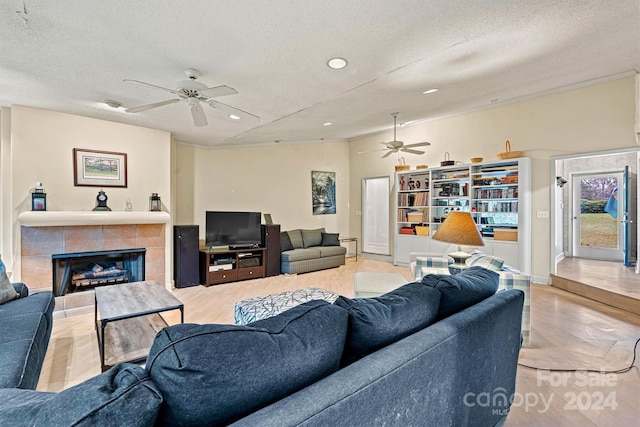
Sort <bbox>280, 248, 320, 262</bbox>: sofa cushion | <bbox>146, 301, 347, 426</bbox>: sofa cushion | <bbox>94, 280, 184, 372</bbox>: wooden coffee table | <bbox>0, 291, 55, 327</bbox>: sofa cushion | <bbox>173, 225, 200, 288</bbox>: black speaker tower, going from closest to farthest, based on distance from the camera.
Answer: <bbox>146, 301, 347, 426</bbox>: sofa cushion < <bbox>0, 291, 55, 327</bbox>: sofa cushion < <bbox>94, 280, 184, 372</bbox>: wooden coffee table < <bbox>173, 225, 200, 288</bbox>: black speaker tower < <bbox>280, 248, 320, 262</bbox>: sofa cushion

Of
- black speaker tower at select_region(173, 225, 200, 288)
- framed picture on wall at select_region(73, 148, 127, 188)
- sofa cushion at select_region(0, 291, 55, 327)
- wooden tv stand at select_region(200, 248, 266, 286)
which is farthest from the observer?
wooden tv stand at select_region(200, 248, 266, 286)

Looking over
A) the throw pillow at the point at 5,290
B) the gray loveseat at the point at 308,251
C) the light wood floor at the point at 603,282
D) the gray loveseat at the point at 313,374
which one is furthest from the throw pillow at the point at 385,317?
the gray loveseat at the point at 308,251

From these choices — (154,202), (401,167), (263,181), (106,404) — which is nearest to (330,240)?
(263,181)

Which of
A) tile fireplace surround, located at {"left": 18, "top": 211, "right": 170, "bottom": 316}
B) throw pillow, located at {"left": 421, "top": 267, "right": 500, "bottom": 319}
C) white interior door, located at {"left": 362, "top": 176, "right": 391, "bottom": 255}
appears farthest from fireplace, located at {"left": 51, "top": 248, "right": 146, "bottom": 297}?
white interior door, located at {"left": 362, "top": 176, "right": 391, "bottom": 255}

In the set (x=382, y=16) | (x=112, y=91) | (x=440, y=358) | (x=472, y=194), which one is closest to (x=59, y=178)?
(x=112, y=91)

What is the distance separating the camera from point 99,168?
13.2 feet

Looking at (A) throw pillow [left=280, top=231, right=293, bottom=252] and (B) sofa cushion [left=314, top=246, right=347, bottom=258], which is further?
(B) sofa cushion [left=314, top=246, right=347, bottom=258]

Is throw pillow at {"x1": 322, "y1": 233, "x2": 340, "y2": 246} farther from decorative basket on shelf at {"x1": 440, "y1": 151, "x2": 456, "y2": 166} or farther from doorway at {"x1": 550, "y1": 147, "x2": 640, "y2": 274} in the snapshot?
doorway at {"x1": 550, "y1": 147, "x2": 640, "y2": 274}

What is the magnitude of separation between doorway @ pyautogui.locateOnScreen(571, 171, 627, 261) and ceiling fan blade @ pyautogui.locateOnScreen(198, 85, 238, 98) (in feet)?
24.4

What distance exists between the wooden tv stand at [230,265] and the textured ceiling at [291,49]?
A: 6.94 ft

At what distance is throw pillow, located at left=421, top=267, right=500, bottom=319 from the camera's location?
1.44m

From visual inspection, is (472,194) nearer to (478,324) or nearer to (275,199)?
(275,199)

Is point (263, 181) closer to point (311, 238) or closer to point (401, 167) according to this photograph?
point (311, 238)

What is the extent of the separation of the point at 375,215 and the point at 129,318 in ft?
18.5
